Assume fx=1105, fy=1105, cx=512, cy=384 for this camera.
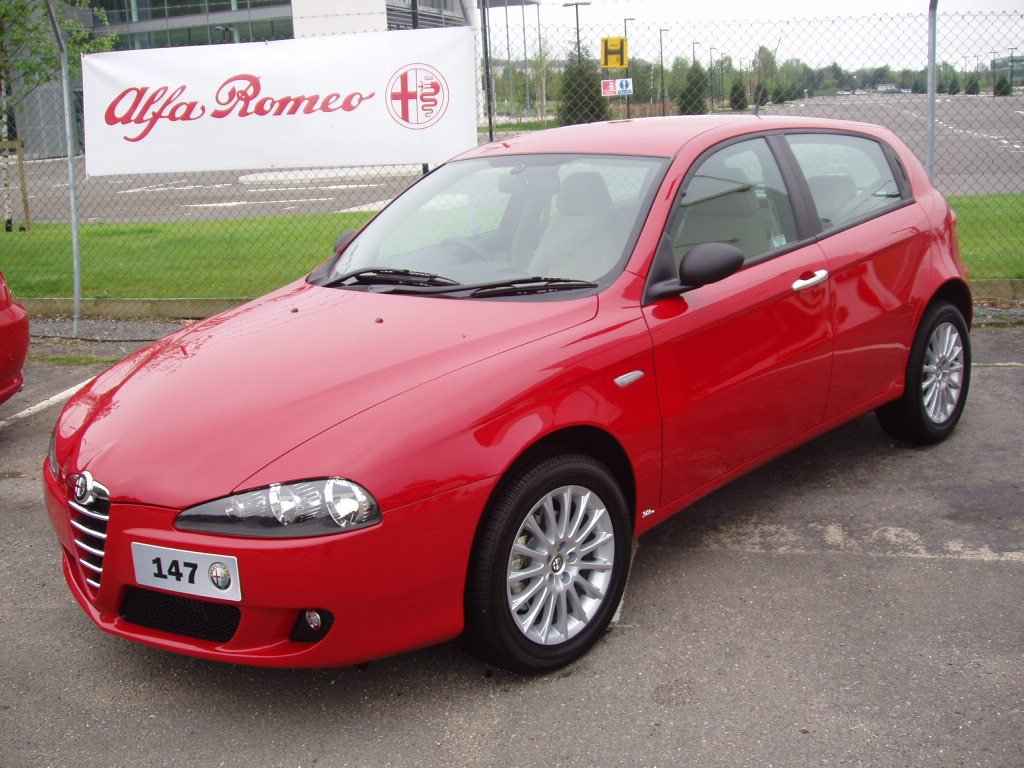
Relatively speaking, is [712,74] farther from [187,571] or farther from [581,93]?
[187,571]

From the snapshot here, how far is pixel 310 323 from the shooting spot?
3.95m

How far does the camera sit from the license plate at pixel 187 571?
2.95 metres

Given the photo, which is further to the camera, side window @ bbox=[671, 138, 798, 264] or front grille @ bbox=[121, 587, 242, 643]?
side window @ bbox=[671, 138, 798, 264]

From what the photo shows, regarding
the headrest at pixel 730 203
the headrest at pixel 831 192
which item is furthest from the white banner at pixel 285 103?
the headrest at pixel 730 203

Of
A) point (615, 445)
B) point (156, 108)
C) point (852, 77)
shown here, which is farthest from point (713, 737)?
point (852, 77)

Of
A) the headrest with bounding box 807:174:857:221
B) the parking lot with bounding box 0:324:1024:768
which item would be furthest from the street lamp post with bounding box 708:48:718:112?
the parking lot with bounding box 0:324:1024:768

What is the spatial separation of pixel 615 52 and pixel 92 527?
25.7 feet

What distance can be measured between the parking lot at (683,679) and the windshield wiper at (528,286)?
1121 mm

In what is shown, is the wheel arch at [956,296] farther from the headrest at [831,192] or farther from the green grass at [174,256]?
the green grass at [174,256]

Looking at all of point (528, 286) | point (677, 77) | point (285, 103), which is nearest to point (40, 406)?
point (285, 103)

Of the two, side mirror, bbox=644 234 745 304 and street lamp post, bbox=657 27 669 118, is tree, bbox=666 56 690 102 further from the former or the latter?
side mirror, bbox=644 234 745 304

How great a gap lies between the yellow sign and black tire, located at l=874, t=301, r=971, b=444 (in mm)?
5261

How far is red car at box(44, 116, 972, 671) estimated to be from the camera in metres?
3.01

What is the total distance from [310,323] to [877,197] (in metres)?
2.70
